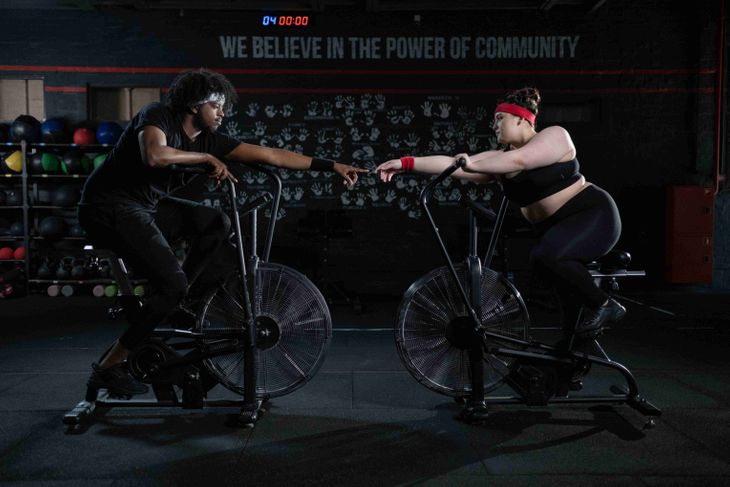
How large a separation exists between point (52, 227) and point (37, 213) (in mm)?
805

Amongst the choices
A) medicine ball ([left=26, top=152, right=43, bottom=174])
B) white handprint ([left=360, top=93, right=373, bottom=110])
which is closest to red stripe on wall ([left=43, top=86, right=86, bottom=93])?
medicine ball ([left=26, top=152, right=43, bottom=174])

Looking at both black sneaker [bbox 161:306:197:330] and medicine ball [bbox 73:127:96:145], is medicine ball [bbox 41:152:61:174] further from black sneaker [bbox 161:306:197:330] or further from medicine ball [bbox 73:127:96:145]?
black sneaker [bbox 161:306:197:330]

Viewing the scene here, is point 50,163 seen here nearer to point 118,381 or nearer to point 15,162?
point 15,162

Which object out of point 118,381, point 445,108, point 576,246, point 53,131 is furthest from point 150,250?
point 445,108

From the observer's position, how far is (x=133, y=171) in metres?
2.73

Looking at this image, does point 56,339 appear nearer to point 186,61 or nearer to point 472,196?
point 186,61

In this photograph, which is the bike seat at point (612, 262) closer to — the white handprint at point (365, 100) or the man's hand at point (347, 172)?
the man's hand at point (347, 172)

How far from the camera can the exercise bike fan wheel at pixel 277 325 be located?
2840 millimetres

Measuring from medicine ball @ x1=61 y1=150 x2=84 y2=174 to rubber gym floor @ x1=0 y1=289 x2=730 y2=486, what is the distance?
3.95 metres

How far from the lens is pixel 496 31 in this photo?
315 inches

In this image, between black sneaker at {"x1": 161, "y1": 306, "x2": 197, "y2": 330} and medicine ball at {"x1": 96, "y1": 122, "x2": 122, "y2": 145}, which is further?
medicine ball at {"x1": 96, "y1": 122, "x2": 122, "y2": 145}

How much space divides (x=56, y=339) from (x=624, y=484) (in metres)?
4.52

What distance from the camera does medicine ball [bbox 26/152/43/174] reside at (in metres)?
7.39

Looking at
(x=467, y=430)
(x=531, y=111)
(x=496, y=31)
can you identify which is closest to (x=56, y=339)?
(x=467, y=430)
